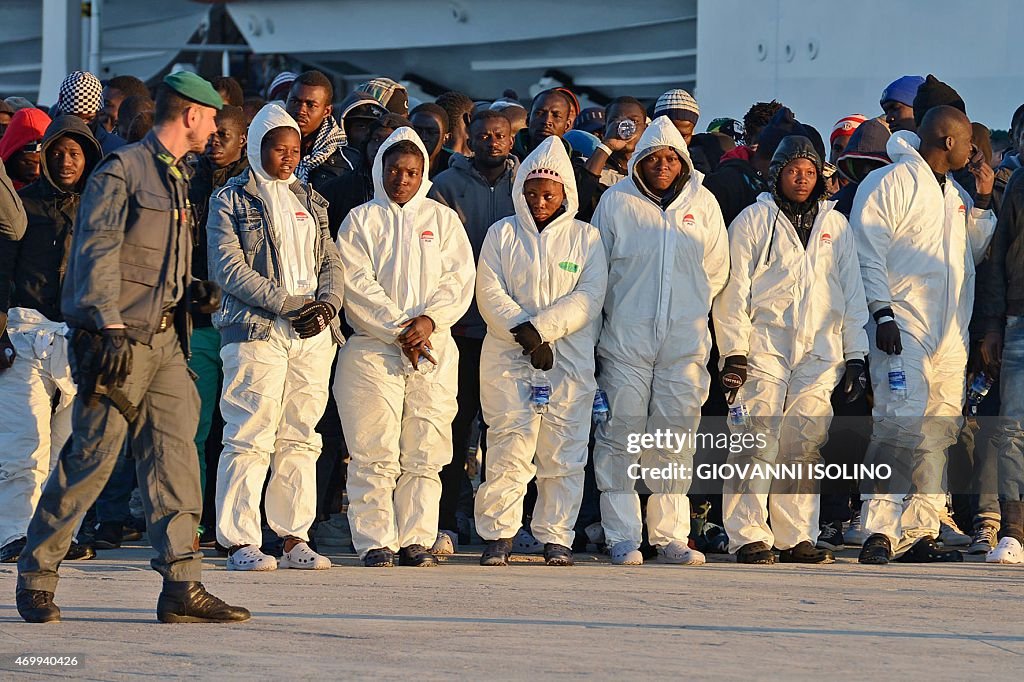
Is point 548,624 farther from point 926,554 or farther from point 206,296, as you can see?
point 926,554

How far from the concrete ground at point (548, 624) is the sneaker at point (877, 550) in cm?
11

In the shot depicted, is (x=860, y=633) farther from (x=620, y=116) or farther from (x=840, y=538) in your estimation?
(x=620, y=116)

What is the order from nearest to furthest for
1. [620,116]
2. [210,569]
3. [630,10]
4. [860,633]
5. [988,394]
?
[860,633]
[210,569]
[988,394]
[620,116]
[630,10]

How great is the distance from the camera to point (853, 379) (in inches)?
331

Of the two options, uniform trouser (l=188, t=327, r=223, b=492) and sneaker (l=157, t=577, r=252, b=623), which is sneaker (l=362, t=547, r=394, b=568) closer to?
Answer: uniform trouser (l=188, t=327, r=223, b=492)

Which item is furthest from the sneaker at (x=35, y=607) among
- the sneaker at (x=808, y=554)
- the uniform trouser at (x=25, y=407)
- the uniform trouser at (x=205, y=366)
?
the sneaker at (x=808, y=554)

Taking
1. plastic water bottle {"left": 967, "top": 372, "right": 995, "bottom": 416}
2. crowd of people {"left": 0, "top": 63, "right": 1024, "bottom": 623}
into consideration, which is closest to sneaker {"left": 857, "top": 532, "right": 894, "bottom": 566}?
crowd of people {"left": 0, "top": 63, "right": 1024, "bottom": 623}

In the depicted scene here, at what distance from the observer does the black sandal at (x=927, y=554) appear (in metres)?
8.50

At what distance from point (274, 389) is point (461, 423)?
1417 mm

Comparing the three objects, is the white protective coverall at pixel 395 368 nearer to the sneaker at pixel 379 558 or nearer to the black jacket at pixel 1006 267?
the sneaker at pixel 379 558

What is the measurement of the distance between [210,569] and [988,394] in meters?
4.38

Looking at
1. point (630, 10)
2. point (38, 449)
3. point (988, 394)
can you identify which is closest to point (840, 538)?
point (988, 394)

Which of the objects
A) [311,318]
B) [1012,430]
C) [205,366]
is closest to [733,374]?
[1012,430]

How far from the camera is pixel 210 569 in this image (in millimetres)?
7852
